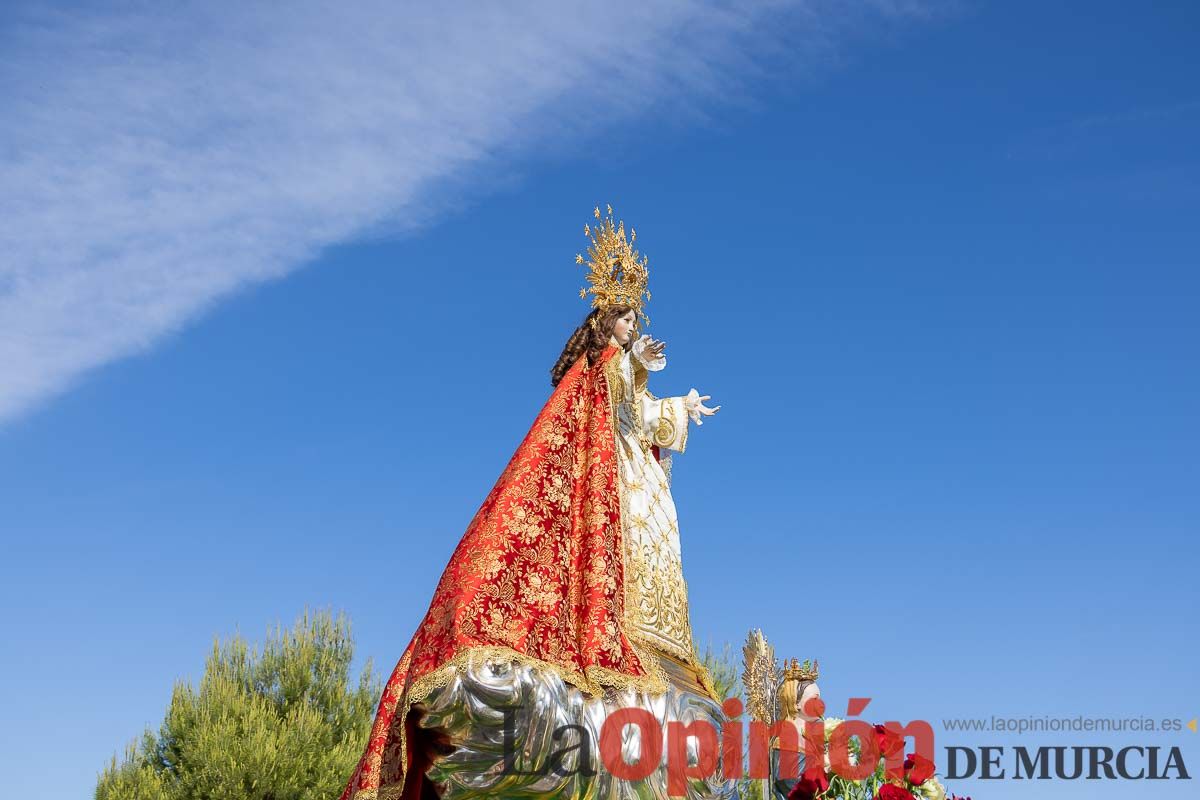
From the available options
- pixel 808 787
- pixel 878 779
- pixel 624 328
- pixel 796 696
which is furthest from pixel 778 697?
pixel 624 328

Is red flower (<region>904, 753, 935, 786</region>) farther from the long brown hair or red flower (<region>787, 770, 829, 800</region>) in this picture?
the long brown hair

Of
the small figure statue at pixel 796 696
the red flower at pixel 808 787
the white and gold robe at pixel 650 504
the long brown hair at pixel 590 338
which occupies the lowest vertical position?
the red flower at pixel 808 787

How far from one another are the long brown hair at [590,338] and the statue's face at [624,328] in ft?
0.06

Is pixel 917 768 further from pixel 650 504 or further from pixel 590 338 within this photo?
pixel 590 338

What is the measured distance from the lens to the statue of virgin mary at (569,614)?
26.0 feet

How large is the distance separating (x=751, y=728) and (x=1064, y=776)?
2438 millimetres

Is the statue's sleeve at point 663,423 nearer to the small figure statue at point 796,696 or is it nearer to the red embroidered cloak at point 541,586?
the red embroidered cloak at point 541,586

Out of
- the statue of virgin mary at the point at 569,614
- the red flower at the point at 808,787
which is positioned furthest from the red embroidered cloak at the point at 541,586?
the red flower at the point at 808,787

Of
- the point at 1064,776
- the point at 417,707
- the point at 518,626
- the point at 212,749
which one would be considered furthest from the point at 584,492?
the point at 212,749

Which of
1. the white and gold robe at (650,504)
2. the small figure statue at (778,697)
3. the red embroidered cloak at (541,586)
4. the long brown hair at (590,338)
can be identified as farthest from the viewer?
the long brown hair at (590,338)

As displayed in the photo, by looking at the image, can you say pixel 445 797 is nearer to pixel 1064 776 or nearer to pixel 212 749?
pixel 1064 776

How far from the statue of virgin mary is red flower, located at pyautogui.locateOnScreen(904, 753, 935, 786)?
5.39 ft

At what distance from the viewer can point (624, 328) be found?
398 inches

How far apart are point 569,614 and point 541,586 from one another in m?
0.29
